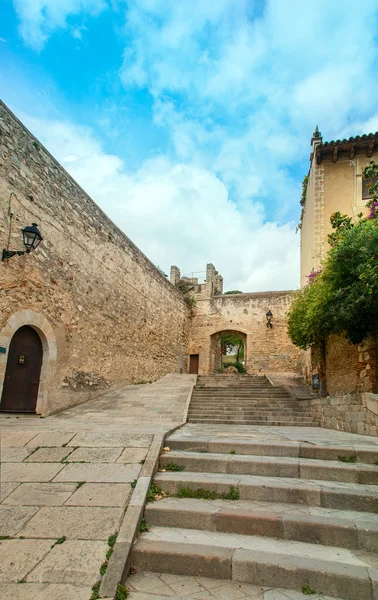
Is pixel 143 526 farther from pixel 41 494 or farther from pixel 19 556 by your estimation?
pixel 41 494

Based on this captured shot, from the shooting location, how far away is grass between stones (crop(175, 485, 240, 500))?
11.3 feet

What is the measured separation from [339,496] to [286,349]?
48.6ft

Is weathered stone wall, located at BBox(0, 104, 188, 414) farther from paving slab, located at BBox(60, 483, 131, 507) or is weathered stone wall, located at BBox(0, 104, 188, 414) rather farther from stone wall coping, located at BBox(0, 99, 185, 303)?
paving slab, located at BBox(60, 483, 131, 507)

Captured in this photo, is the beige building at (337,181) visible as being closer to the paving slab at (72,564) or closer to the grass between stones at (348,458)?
the grass between stones at (348,458)

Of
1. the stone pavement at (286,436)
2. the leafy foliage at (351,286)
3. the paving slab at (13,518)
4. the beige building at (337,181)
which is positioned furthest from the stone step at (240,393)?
the paving slab at (13,518)

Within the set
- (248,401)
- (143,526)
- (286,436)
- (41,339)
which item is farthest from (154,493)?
(248,401)

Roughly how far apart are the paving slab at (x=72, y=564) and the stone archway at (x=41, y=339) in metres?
4.47

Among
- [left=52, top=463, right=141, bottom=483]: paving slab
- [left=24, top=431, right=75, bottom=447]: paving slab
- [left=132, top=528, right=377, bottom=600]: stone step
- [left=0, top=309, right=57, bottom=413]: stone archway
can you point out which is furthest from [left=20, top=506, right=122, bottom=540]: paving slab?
[left=0, top=309, right=57, bottom=413]: stone archway

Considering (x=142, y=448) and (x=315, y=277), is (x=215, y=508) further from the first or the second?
(x=315, y=277)

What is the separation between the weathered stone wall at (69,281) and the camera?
7.11 meters

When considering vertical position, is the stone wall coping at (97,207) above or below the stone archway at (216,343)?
above

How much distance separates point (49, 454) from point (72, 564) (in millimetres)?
1777

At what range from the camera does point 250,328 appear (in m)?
18.5

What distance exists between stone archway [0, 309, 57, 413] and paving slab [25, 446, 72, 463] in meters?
2.76
